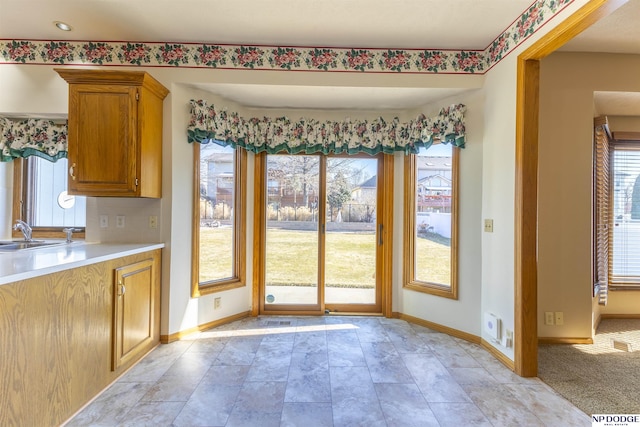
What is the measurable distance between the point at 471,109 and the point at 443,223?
1.14 metres

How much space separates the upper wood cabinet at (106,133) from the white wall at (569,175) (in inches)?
138

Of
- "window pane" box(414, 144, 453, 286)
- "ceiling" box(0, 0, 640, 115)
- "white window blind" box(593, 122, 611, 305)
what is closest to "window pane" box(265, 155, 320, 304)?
"ceiling" box(0, 0, 640, 115)

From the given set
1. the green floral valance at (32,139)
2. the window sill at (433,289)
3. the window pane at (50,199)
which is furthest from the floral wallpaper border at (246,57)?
the window sill at (433,289)

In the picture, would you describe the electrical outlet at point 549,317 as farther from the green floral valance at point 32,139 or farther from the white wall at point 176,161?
the green floral valance at point 32,139

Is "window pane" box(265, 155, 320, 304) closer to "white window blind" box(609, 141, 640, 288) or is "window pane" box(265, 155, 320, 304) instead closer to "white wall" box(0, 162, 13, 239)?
"white wall" box(0, 162, 13, 239)

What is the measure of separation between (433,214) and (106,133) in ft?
10.1

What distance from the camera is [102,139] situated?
2387mm

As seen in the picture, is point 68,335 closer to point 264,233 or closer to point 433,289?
point 264,233

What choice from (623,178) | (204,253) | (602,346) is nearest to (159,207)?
(204,253)

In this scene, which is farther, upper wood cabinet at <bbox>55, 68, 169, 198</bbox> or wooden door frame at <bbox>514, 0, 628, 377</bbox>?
upper wood cabinet at <bbox>55, 68, 169, 198</bbox>

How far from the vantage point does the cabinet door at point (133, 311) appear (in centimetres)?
215

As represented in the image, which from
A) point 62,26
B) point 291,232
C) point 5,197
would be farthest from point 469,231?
point 5,197

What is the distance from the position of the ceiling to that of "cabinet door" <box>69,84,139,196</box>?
1.93 ft

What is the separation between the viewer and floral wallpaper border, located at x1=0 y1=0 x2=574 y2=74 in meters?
2.74
